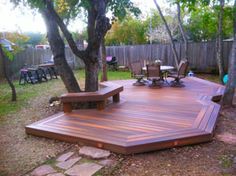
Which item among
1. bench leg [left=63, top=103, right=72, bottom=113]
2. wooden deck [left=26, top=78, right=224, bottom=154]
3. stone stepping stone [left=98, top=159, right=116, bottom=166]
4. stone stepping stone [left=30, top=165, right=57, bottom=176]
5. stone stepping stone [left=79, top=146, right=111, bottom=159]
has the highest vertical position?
bench leg [left=63, top=103, right=72, bottom=113]

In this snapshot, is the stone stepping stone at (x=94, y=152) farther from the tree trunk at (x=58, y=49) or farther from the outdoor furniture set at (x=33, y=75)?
the outdoor furniture set at (x=33, y=75)

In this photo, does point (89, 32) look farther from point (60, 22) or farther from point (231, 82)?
point (231, 82)

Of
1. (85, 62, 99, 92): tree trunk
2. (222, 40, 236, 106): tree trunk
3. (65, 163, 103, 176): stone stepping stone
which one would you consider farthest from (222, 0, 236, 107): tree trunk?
(65, 163, 103, 176): stone stepping stone

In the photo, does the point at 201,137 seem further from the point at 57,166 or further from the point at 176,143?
the point at 57,166

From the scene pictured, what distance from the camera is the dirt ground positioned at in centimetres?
276

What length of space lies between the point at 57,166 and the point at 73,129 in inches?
37.0

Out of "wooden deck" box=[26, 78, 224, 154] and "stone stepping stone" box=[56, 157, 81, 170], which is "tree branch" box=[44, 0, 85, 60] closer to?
"wooden deck" box=[26, 78, 224, 154]

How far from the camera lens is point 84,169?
2812mm

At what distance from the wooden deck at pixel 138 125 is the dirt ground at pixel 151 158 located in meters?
0.12

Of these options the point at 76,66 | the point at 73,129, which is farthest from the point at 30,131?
the point at 76,66

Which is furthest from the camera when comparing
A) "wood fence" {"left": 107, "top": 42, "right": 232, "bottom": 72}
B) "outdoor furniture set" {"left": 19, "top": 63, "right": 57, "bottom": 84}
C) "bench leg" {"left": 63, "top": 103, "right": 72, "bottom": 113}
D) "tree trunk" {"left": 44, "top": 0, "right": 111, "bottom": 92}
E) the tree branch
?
"wood fence" {"left": 107, "top": 42, "right": 232, "bottom": 72}

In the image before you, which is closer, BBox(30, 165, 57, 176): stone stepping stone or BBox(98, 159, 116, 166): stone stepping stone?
BBox(30, 165, 57, 176): stone stepping stone

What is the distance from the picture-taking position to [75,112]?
474cm

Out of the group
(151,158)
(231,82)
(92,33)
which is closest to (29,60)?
(92,33)
